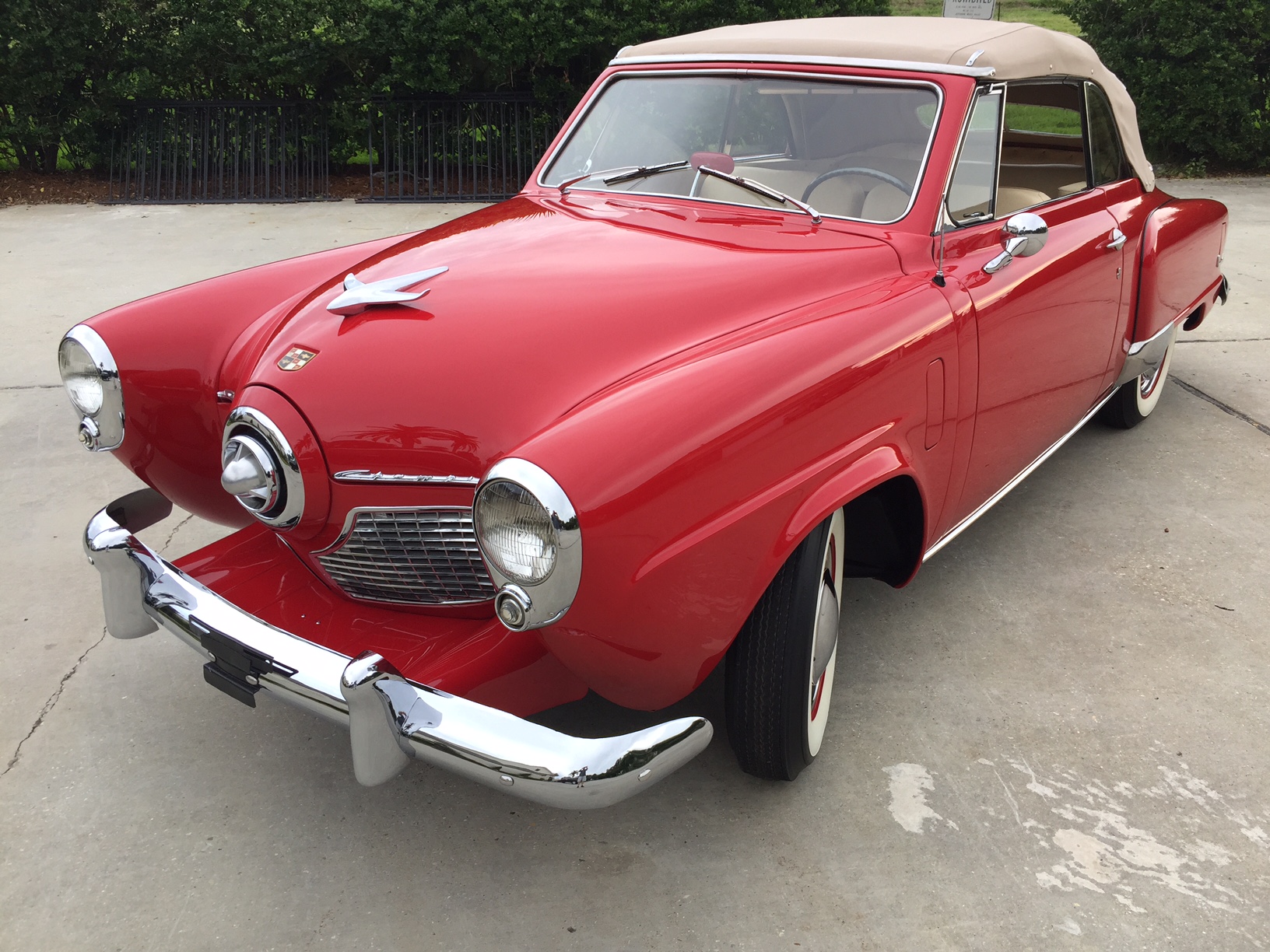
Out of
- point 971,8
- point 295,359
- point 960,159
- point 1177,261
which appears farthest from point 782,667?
point 971,8

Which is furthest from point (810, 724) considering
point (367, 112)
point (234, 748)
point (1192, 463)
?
point (367, 112)

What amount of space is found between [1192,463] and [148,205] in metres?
8.29

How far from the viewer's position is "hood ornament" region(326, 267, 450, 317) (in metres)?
2.51

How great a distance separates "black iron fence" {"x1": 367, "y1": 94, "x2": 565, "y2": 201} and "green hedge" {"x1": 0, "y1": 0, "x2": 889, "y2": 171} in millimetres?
175

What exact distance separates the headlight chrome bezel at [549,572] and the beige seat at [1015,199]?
195cm

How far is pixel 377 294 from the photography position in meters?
2.54

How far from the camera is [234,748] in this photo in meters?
2.67

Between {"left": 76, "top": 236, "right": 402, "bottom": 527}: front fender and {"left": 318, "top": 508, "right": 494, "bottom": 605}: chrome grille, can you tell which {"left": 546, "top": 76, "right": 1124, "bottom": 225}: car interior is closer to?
{"left": 76, "top": 236, "right": 402, "bottom": 527}: front fender

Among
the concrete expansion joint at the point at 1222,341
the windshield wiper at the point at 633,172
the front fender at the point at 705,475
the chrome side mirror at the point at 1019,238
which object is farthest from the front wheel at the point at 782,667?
the concrete expansion joint at the point at 1222,341

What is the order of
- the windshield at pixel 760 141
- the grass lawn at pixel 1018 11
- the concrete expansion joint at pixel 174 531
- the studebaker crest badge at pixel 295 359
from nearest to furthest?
the studebaker crest badge at pixel 295 359, the windshield at pixel 760 141, the concrete expansion joint at pixel 174 531, the grass lawn at pixel 1018 11

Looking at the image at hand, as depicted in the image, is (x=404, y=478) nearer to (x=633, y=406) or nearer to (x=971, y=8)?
(x=633, y=406)

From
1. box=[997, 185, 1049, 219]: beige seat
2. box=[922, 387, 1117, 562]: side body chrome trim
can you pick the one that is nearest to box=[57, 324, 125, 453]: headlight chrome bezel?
box=[922, 387, 1117, 562]: side body chrome trim

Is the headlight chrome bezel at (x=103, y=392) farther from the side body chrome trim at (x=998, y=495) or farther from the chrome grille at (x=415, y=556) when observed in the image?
the side body chrome trim at (x=998, y=495)

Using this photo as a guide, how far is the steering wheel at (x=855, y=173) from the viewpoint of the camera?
290 cm
